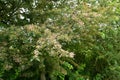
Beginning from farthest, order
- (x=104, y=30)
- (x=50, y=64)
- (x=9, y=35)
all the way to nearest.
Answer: (x=104, y=30), (x=50, y=64), (x=9, y=35)

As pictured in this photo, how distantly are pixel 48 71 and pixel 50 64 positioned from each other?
19 centimetres

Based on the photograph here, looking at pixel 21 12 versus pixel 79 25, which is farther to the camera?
pixel 21 12

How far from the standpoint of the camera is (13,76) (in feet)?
16.7

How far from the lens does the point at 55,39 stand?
4.01 metres

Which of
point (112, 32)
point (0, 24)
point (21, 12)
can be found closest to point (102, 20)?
point (112, 32)

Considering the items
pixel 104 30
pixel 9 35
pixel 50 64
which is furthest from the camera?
pixel 104 30

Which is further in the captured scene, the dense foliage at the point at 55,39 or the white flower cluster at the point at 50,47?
the dense foliage at the point at 55,39

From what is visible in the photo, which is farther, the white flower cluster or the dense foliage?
the dense foliage

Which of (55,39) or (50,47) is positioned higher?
(55,39)

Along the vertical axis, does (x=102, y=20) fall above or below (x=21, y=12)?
below

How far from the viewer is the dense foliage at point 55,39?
4.26 meters

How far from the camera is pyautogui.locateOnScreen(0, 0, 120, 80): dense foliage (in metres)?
4.26

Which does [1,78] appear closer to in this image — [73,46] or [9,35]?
[9,35]

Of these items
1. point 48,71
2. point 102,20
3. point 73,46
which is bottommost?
point 48,71
